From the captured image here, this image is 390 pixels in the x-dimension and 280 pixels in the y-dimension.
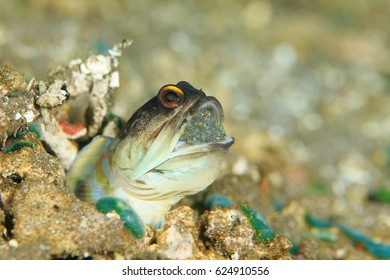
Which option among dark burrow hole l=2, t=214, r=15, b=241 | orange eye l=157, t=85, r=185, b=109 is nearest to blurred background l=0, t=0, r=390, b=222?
orange eye l=157, t=85, r=185, b=109

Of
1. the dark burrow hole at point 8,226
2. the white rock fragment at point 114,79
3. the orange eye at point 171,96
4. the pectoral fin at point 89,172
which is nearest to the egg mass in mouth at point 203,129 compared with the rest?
the orange eye at point 171,96

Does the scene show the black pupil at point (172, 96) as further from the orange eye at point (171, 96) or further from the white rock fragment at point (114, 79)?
the white rock fragment at point (114, 79)

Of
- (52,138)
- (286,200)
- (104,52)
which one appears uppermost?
(104,52)

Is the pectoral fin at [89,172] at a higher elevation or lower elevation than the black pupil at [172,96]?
lower

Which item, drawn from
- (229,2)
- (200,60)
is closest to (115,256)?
(200,60)

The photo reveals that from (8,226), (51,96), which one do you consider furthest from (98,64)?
(8,226)

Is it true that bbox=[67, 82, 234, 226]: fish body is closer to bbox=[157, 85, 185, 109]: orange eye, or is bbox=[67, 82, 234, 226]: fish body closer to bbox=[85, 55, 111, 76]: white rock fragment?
bbox=[157, 85, 185, 109]: orange eye
